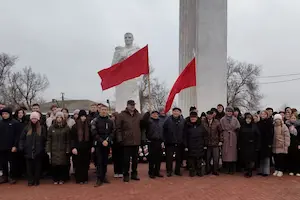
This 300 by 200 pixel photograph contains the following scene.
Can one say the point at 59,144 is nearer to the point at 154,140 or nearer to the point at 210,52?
the point at 154,140

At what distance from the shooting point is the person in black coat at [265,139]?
31.1 feet

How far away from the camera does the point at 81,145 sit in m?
8.70

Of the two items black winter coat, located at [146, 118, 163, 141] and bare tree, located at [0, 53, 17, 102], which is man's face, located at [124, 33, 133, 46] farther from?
bare tree, located at [0, 53, 17, 102]

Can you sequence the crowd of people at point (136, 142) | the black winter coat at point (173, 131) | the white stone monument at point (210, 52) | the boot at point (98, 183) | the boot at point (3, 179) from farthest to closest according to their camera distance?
1. the white stone monument at point (210, 52)
2. the black winter coat at point (173, 131)
3. the boot at point (3, 179)
4. the crowd of people at point (136, 142)
5. the boot at point (98, 183)

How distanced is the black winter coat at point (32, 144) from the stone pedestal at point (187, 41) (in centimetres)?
772

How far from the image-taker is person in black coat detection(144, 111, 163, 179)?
9.12 metres

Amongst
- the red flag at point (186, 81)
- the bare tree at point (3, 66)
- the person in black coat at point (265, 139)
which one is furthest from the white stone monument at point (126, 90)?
the bare tree at point (3, 66)

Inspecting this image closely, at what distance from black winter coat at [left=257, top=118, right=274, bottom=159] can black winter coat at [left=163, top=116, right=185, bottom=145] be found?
2.17m

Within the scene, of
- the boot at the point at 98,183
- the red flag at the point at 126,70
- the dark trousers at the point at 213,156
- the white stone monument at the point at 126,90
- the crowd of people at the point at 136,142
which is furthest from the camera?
the white stone monument at the point at 126,90

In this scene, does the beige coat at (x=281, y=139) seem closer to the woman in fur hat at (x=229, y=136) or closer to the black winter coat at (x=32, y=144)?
the woman in fur hat at (x=229, y=136)

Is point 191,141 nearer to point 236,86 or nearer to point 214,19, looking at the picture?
point 214,19

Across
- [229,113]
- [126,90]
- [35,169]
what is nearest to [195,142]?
[229,113]

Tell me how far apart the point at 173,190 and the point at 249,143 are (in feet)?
9.30

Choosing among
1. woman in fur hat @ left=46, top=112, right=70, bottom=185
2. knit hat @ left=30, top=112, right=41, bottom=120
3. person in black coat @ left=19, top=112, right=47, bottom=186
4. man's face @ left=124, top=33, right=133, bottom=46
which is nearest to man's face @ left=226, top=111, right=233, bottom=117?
woman in fur hat @ left=46, top=112, right=70, bottom=185
